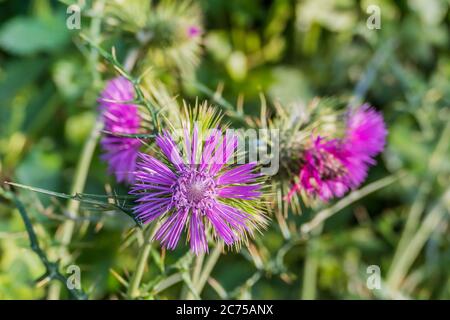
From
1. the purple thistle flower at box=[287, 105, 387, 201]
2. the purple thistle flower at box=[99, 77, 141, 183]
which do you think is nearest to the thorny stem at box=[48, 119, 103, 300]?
the purple thistle flower at box=[99, 77, 141, 183]

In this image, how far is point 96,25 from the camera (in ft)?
5.05

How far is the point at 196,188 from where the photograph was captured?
99cm

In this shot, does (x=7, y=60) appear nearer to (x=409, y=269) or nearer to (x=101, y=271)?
(x=101, y=271)

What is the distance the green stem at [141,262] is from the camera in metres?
1.13

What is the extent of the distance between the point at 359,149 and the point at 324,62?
4.89 ft

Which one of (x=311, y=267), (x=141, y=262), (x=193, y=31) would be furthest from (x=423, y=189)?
(x=141, y=262)

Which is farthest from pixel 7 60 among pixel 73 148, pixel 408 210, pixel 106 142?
pixel 408 210

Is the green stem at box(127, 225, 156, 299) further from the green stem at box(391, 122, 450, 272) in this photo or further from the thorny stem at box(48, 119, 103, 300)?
the green stem at box(391, 122, 450, 272)

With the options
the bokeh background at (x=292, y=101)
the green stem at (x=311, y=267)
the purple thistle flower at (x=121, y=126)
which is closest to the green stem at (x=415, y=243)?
the bokeh background at (x=292, y=101)

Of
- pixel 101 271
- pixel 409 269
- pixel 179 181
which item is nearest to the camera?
pixel 179 181

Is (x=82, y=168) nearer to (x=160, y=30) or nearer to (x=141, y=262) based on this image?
(x=160, y=30)

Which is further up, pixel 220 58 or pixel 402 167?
pixel 220 58

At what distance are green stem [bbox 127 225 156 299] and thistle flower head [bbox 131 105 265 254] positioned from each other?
9cm

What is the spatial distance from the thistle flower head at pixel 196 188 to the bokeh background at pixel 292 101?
38.6 inches
